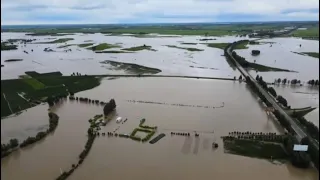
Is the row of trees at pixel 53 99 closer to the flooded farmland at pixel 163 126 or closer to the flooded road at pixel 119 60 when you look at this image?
the flooded farmland at pixel 163 126

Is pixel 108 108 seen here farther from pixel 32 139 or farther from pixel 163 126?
pixel 32 139

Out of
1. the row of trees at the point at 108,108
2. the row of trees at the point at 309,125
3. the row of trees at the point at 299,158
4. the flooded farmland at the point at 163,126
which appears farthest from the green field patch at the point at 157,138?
the row of trees at the point at 309,125

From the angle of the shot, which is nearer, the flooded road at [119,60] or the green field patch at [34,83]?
the green field patch at [34,83]

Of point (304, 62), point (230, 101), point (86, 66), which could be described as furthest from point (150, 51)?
point (230, 101)

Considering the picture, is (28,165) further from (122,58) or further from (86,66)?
(122,58)

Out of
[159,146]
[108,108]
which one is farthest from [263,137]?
[108,108]

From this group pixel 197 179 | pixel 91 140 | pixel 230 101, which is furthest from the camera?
pixel 230 101
